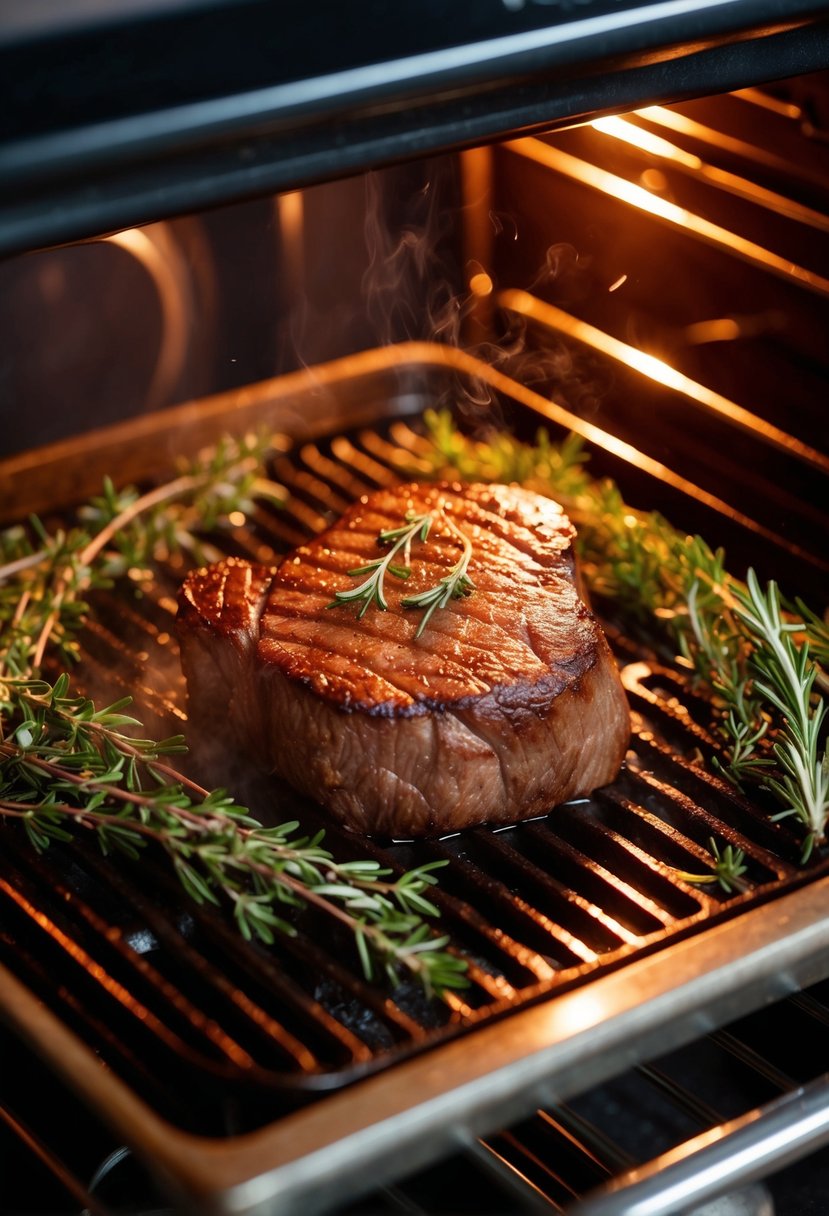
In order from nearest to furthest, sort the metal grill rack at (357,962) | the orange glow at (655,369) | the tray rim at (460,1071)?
1. the tray rim at (460,1071)
2. the metal grill rack at (357,962)
3. the orange glow at (655,369)

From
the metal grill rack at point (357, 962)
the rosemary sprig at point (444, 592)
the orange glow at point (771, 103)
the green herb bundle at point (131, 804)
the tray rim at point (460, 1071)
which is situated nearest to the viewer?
the tray rim at point (460, 1071)

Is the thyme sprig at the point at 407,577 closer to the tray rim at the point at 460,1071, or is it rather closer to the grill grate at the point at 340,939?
the grill grate at the point at 340,939

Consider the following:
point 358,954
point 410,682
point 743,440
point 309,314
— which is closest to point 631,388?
point 743,440

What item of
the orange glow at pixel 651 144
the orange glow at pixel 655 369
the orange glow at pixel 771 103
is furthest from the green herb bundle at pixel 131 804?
the orange glow at pixel 771 103

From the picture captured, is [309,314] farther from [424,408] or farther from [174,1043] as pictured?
[174,1043]

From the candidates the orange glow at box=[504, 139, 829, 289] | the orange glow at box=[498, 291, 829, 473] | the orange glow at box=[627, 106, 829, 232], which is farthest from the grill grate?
the orange glow at box=[627, 106, 829, 232]

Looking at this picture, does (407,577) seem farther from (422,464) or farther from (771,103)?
(771,103)
